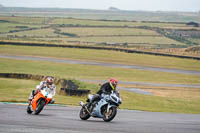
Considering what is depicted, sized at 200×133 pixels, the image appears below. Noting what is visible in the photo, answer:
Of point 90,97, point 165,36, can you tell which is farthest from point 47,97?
point 165,36

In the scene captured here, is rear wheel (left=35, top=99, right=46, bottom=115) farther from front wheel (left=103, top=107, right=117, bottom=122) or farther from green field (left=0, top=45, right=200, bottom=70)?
green field (left=0, top=45, right=200, bottom=70)

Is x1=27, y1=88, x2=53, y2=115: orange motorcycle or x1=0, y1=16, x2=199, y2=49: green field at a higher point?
x1=27, y1=88, x2=53, y2=115: orange motorcycle

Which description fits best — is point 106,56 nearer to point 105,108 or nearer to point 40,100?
point 40,100

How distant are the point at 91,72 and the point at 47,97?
37.3 metres

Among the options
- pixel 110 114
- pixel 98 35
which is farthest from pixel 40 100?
pixel 98 35

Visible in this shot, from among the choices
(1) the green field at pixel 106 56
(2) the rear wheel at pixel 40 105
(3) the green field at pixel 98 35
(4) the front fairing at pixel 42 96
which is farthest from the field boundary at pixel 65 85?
(3) the green field at pixel 98 35

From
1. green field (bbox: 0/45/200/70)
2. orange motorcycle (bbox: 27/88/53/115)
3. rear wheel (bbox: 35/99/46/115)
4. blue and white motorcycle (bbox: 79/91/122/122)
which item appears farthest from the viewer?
green field (bbox: 0/45/200/70)

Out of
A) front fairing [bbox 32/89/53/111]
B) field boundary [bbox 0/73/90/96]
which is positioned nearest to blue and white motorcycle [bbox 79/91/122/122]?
front fairing [bbox 32/89/53/111]

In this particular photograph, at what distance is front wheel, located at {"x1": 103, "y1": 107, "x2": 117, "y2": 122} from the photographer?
15.1 metres

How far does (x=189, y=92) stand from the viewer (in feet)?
136

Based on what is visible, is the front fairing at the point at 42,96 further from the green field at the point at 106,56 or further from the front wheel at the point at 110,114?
the green field at the point at 106,56

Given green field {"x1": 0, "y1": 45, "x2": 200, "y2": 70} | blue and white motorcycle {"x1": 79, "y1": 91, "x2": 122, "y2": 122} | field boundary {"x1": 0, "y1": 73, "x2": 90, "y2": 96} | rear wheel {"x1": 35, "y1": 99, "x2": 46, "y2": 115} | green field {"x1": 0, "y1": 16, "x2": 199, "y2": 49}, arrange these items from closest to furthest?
blue and white motorcycle {"x1": 79, "y1": 91, "x2": 122, "y2": 122}
rear wheel {"x1": 35, "y1": 99, "x2": 46, "y2": 115}
field boundary {"x1": 0, "y1": 73, "x2": 90, "y2": 96}
green field {"x1": 0, "y1": 45, "x2": 200, "y2": 70}
green field {"x1": 0, "y1": 16, "x2": 199, "y2": 49}

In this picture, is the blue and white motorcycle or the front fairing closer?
the blue and white motorcycle

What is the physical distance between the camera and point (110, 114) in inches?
599
